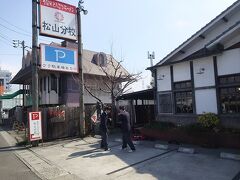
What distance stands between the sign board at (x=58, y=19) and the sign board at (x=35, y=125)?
4673 millimetres

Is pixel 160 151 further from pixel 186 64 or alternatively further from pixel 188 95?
pixel 186 64

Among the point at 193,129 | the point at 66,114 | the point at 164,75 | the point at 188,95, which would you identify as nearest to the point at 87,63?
the point at 66,114

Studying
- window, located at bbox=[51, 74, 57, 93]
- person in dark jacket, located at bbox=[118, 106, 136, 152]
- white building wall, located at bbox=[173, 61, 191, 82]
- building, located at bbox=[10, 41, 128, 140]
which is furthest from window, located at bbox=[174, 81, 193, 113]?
window, located at bbox=[51, 74, 57, 93]

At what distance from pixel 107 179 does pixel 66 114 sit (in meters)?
9.19

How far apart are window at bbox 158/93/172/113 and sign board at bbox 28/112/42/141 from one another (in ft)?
22.9

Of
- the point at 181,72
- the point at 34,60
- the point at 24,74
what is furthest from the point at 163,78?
the point at 24,74

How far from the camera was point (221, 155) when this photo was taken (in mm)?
8773

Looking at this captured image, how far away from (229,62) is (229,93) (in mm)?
1445

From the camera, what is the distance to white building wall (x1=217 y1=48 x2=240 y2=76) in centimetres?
1089

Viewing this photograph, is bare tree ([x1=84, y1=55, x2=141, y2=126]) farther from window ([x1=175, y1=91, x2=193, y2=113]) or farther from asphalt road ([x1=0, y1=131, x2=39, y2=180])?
asphalt road ([x1=0, y1=131, x2=39, y2=180])

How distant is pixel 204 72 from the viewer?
1205 cm

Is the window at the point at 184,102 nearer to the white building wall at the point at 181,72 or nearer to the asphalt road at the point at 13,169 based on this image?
the white building wall at the point at 181,72

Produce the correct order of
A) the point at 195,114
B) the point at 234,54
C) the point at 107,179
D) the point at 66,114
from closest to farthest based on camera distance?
the point at 107,179 < the point at 234,54 < the point at 195,114 < the point at 66,114

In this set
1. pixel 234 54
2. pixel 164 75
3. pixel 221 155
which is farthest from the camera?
pixel 164 75
